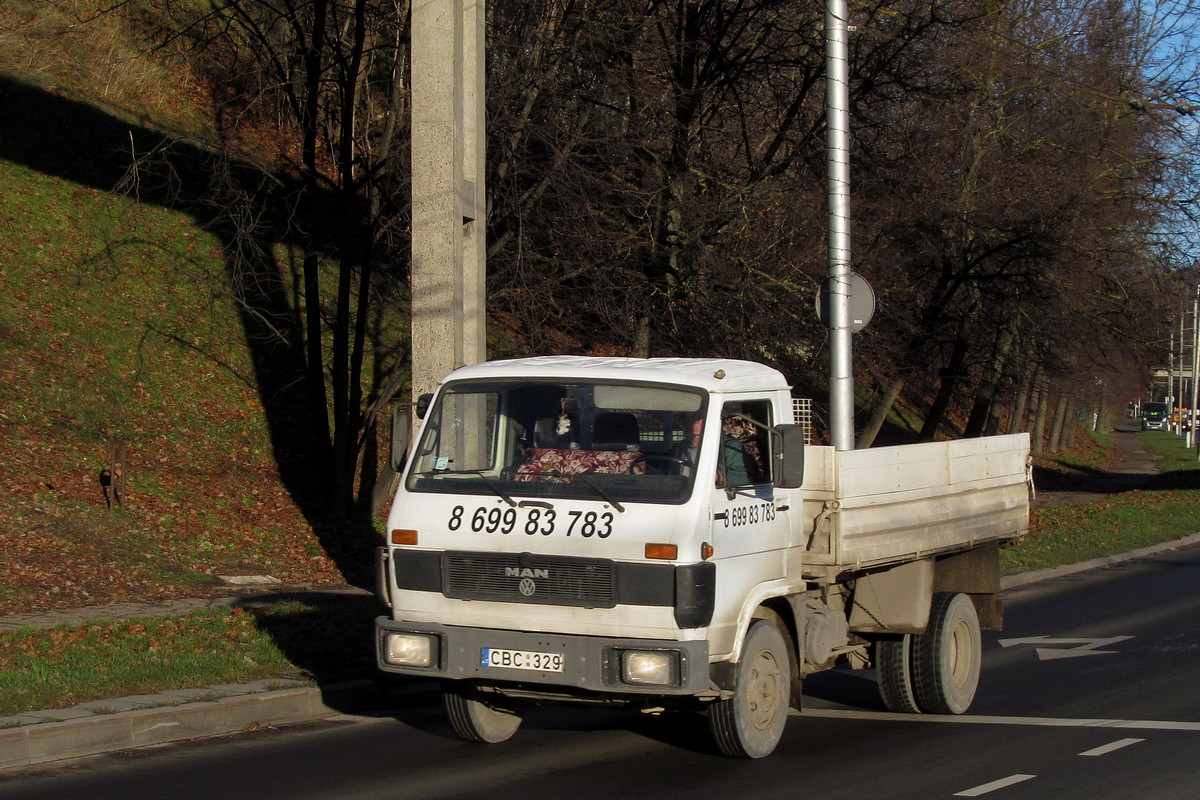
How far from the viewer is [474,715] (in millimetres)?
7406

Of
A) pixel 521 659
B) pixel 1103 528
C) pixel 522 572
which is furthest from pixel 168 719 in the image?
pixel 1103 528

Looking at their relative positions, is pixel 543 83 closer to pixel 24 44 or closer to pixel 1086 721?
pixel 1086 721

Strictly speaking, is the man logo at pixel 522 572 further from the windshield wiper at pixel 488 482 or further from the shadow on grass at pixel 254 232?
the shadow on grass at pixel 254 232

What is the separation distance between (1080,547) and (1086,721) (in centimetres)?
1165

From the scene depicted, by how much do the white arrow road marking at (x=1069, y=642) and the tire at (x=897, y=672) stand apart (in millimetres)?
2885

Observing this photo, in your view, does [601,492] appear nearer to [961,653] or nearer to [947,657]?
[947,657]

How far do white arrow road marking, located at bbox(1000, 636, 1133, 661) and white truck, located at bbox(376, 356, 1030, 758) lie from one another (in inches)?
152

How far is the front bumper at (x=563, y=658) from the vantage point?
243 inches

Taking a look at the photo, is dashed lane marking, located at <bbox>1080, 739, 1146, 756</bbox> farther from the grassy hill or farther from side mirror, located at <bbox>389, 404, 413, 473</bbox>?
the grassy hill

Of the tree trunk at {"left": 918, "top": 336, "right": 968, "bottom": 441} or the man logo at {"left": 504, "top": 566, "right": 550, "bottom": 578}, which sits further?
the tree trunk at {"left": 918, "top": 336, "right": 968, "bottom": 441}

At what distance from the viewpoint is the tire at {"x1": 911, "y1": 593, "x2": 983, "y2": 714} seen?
27.6ft

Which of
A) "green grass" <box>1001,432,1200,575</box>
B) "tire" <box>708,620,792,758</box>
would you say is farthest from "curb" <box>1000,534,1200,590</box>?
"tire" <box>708,620,792,758</box>

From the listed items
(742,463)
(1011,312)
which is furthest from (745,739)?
(1011,312)

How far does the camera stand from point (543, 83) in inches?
631
